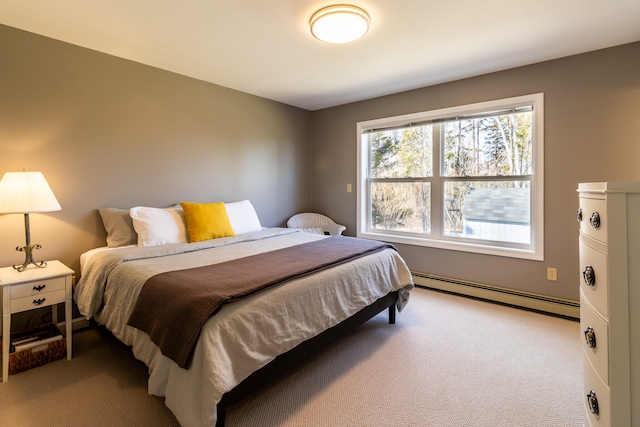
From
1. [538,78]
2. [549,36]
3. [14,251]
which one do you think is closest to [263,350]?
[14,251]

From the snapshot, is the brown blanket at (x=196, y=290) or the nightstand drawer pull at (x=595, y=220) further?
the brown blanket at (x=196, y=290)

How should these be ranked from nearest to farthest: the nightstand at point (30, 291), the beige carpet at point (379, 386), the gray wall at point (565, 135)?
the beige carpet at point (379, 386), the nightstand at point (30, 291), the gray wall at point (565, 135)

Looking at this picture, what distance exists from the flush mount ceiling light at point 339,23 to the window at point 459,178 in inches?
66.4

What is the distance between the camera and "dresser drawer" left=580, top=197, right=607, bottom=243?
0.99m

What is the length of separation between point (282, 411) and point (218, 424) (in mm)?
365

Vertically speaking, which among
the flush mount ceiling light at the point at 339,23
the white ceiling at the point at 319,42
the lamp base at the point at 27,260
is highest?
the white ceiling at the point at 319,42

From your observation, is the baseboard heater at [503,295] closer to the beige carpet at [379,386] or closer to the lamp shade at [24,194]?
the beige carpet at [379,386]

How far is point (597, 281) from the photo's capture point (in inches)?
41.3

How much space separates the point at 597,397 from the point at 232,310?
143 cm

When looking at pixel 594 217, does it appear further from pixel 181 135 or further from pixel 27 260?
pixel 181 135

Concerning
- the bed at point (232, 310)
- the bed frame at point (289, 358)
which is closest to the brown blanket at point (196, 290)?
the bed at point (232, 310)

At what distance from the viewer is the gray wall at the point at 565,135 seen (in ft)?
8.26

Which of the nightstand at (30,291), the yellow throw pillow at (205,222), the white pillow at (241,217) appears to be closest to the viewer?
the nightstand at (30,291)

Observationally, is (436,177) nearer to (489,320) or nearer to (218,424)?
(489,320)
